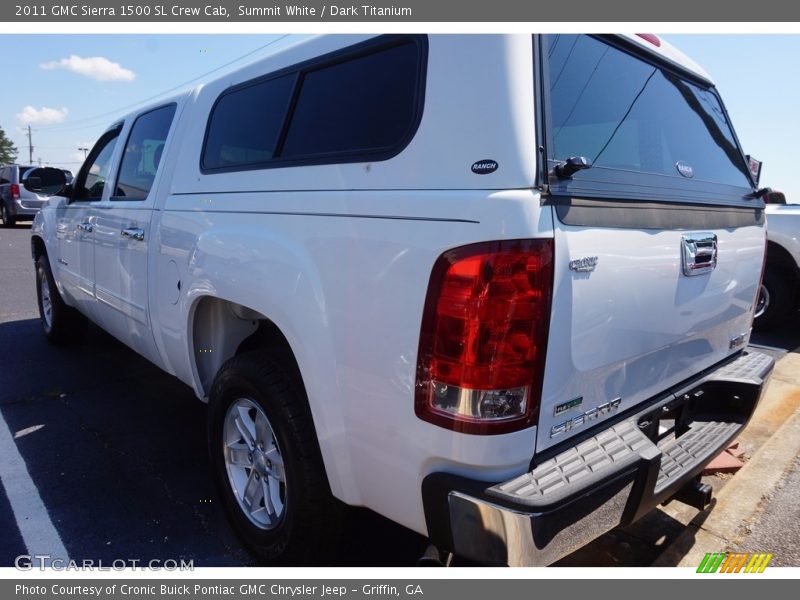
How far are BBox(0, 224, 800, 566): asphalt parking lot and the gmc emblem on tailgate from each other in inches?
51.0

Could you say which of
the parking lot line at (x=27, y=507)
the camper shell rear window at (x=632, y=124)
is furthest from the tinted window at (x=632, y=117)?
the parking lot line at (x=27, y=507)

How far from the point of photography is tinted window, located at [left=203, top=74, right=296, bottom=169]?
8.07 ft

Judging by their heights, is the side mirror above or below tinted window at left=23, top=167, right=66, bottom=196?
below

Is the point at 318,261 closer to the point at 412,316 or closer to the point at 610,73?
the point at 412,316

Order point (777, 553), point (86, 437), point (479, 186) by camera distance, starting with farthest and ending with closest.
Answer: point (86, 437) → point (777, 553) → point (479, 186)

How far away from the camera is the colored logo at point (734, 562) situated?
239 cm

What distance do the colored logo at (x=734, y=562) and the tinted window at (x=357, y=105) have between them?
2176 millimetres

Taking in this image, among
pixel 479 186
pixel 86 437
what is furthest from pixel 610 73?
pixel 86 437

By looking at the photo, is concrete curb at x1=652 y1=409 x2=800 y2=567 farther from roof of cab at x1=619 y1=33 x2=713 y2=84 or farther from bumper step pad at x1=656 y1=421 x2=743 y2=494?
roof of cab at x1=619 y1=33 x2=713 y2=84

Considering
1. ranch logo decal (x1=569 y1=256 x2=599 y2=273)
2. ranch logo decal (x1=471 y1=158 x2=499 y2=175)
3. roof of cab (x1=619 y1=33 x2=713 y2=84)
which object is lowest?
ranch logo decal (x1=569 y1=256 x2=599 y2=273)

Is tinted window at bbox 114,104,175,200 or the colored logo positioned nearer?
the colored logo

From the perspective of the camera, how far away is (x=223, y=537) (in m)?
2.65

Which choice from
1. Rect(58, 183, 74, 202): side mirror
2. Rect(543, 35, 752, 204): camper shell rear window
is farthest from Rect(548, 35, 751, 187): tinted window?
Rect(58, 183, 74, 202): side mirror
